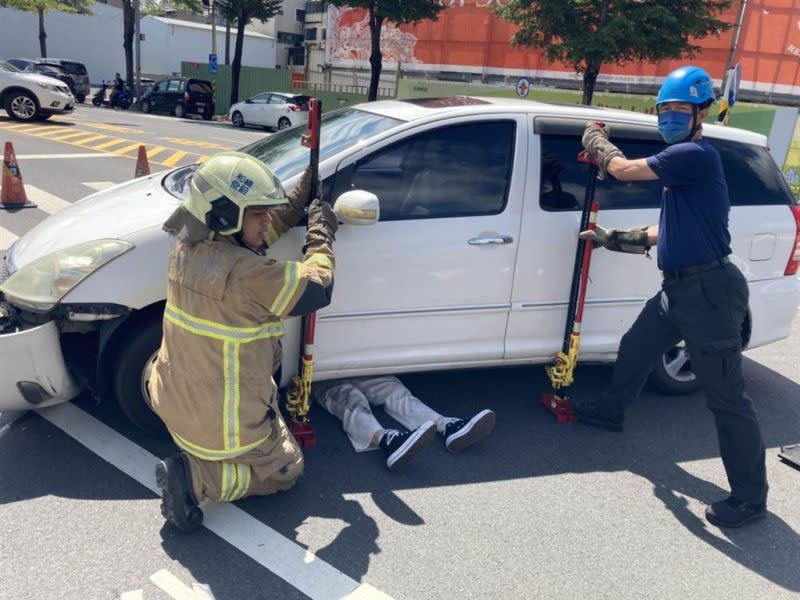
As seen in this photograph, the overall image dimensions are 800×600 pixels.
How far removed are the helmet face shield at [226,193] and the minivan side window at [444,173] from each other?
1.01 metres

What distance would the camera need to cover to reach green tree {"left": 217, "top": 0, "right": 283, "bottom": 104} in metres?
30.6

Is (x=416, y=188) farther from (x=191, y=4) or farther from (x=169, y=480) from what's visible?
(x=191, y=4)

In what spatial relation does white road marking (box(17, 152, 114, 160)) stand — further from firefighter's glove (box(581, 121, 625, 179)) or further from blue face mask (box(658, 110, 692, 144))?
blue face mask (box(658, 110, 692, 144))

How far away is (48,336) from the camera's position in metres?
3.14

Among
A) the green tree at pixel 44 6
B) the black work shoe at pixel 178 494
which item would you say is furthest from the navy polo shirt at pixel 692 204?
the green tree at pixel 44 6

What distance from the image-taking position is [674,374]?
15.0 feet

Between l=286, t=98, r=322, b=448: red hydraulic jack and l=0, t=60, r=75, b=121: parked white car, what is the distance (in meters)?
16.1

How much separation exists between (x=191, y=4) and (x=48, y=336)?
3244cm

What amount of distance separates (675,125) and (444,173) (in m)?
1.19

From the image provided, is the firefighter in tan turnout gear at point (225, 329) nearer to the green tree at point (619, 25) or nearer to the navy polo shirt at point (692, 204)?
the navy polo shirt at point (692, 204)

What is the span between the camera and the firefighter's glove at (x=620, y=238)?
376 centimetres

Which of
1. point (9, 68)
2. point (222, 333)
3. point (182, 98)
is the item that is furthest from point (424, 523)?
point (182, 98)

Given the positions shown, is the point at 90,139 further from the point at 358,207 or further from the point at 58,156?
the point at 358,207

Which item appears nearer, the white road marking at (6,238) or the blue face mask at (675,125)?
the blue face mask at (675,125)
